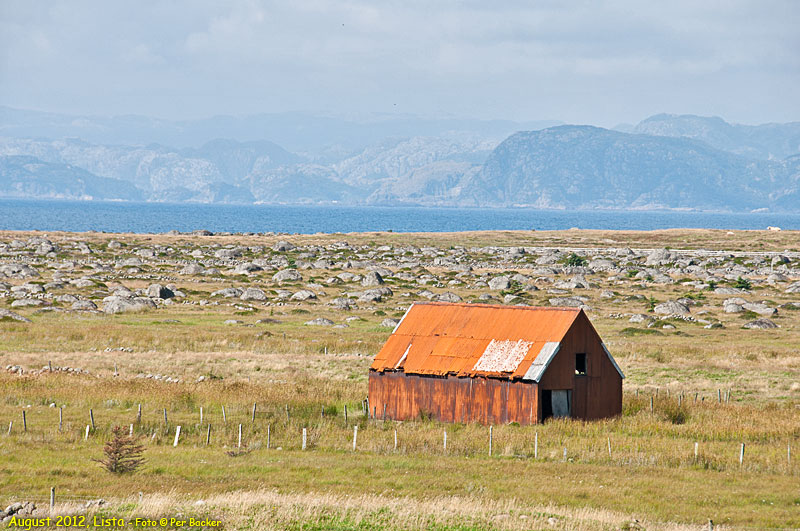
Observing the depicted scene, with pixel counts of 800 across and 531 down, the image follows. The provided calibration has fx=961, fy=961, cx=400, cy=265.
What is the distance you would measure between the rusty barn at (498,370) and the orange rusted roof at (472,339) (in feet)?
0.12

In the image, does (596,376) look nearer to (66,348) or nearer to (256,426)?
(256,426)

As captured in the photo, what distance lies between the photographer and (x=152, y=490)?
23.8 meters

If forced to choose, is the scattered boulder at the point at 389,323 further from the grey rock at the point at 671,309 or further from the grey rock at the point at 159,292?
the grey rock at the point at 159,292

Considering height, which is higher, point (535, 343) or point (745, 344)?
point (535, 343)

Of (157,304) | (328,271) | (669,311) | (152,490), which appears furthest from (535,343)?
(328,271)

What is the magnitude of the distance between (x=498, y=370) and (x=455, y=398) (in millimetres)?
1973

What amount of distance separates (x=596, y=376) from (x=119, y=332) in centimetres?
3247

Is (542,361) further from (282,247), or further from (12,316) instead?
(282,247)

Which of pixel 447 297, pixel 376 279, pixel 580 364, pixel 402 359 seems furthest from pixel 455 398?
pixel 376 279

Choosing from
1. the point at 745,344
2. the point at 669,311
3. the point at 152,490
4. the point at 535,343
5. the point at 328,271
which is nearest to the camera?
the point at 152,490

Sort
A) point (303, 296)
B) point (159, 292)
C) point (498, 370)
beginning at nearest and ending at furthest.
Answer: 1. point (498, 370)
2. point (159, 292)
3. point (303, 296)

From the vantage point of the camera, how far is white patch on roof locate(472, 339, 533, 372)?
35156 mm

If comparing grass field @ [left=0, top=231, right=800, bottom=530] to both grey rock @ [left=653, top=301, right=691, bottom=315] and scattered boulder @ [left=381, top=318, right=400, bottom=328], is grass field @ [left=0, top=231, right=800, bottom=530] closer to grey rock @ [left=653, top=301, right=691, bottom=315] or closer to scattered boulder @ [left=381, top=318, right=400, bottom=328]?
scattered boulder @ [left=381, top=318, right=400, bottom=328]

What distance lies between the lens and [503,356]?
35.6m
